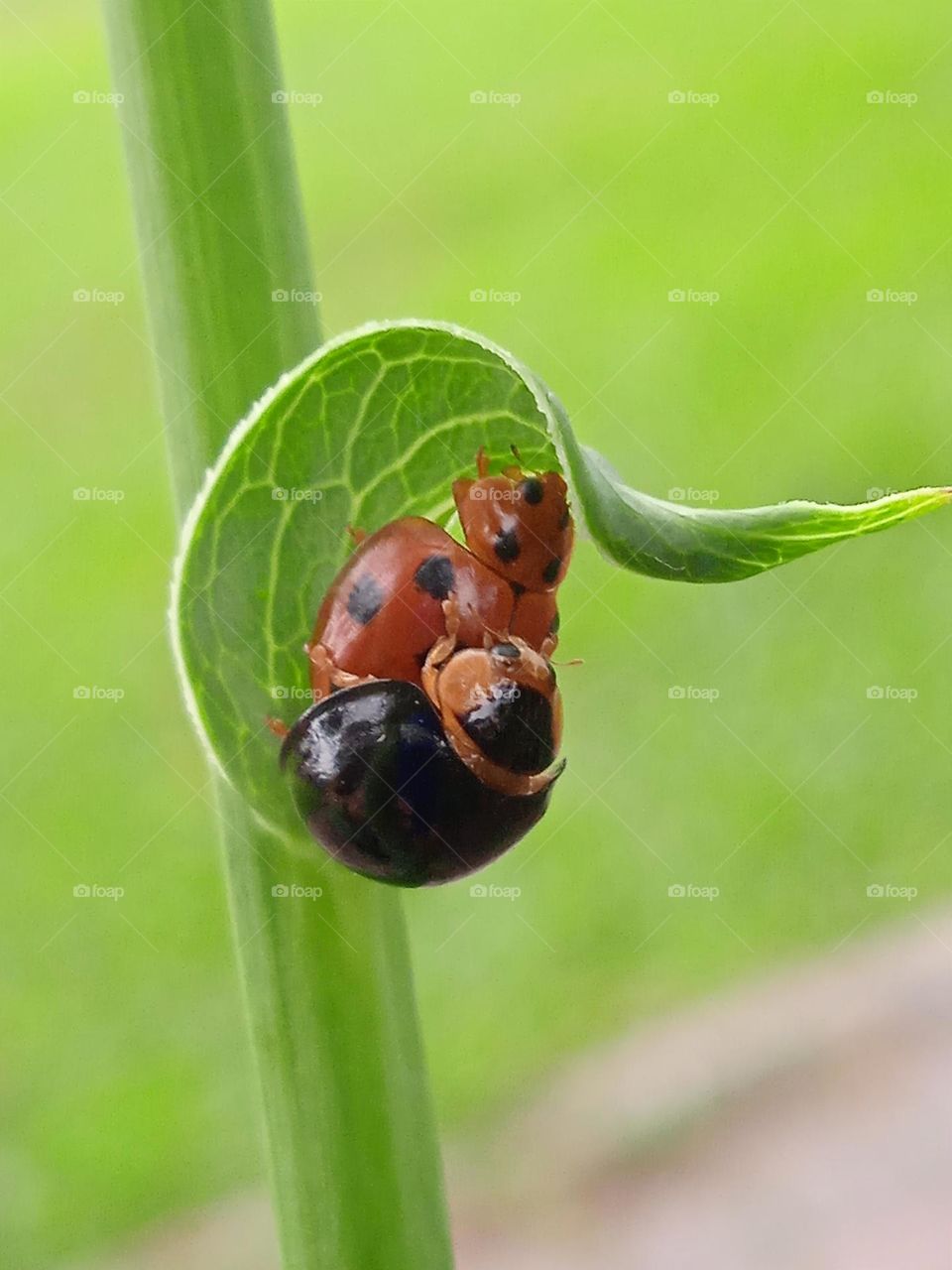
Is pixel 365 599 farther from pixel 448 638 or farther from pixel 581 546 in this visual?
pixel 581 546

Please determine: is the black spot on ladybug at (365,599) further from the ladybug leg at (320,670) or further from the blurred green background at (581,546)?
the blurred green background at (581,546)

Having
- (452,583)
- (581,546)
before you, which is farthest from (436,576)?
(581,546)

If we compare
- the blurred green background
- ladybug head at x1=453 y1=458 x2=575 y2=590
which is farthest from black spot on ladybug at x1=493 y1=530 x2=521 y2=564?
the blurred green background

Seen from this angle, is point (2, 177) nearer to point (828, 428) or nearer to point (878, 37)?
point (828, 428)

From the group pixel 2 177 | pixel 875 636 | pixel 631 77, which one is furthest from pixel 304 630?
pixel 631 77

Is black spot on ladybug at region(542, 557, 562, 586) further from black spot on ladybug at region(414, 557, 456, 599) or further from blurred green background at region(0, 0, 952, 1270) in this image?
blurred green background at region(0, 0, 952, 1270)

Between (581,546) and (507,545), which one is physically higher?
(507,545)

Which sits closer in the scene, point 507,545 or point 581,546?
point 507,545
